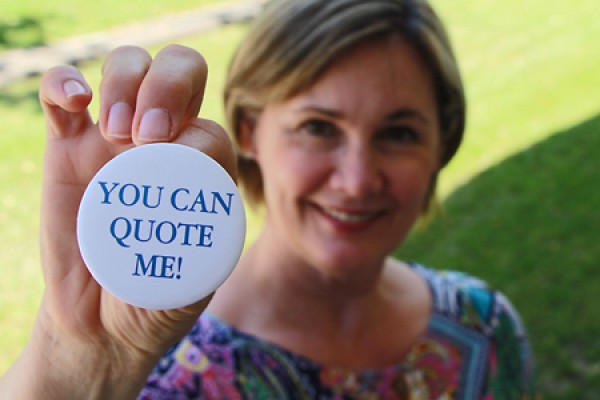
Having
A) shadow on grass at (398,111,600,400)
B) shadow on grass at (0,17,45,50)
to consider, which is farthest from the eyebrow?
shadow on grass at (0,17,45,50)

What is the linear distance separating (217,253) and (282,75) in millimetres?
807

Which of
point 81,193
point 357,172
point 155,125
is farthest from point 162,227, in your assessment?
point 357,172

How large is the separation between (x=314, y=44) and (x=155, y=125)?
0.76 m

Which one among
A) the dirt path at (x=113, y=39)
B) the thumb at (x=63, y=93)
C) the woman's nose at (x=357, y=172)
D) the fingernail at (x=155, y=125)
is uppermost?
the thumb at (x=63, y=93)

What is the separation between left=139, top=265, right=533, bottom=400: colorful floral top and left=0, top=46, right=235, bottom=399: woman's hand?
1.19 feet

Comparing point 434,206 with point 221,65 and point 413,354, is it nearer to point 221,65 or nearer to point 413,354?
point 413,354

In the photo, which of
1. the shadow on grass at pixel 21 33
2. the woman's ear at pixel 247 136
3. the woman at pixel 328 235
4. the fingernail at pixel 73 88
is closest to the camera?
the fingernail at pixel 73 88

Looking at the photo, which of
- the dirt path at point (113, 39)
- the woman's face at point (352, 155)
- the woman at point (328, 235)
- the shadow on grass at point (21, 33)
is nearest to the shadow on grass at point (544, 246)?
the woman at point (328, 235)

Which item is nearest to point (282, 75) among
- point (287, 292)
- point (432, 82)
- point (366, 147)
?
point (366, 147)

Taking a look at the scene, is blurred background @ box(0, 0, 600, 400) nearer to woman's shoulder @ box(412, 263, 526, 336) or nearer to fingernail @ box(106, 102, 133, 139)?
woman's shoulder @ box(412, 263, 526, 336)

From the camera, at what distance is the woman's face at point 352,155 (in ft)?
5.74

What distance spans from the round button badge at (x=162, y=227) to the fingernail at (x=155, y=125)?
0.7 inches

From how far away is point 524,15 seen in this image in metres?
9.68

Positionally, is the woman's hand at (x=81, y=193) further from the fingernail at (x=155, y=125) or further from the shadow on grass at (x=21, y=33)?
the shadow on grass at (x=21, y=33)
